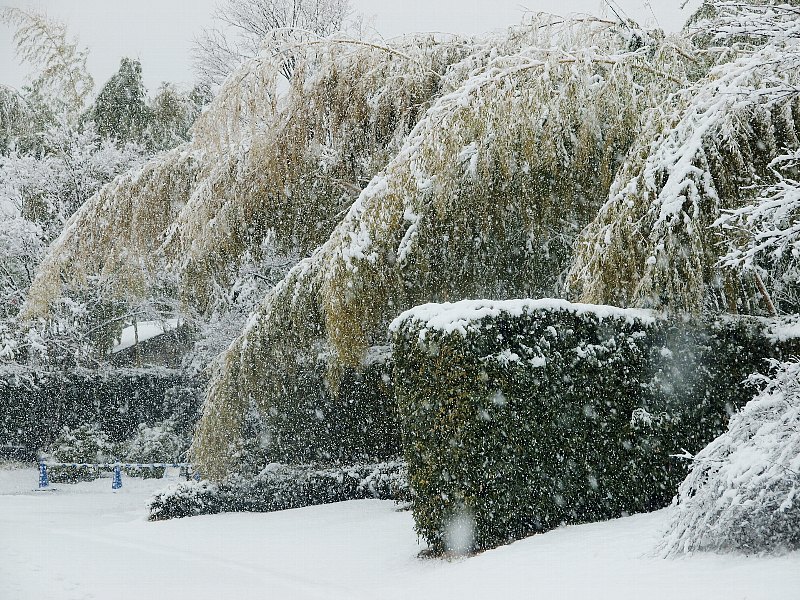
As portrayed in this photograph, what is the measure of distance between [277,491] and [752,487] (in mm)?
6108

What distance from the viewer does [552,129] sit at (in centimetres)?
661

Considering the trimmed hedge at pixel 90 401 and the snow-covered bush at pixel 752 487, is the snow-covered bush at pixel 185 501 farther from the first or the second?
the trimmed hedge at pixel 90 401

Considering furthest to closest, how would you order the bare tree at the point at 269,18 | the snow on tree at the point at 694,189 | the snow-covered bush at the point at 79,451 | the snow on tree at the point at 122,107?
the snow on tree at the point at 122,107 < the bare tree at the point at 269,18 < the snow-covered bush at the point at 79,451 < the snow on tree at the point at 694,189

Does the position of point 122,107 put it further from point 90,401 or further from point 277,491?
point 277,491

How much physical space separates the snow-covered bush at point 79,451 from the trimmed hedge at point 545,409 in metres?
10.2

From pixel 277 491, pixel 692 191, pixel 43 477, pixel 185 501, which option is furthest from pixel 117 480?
pixel 692 191

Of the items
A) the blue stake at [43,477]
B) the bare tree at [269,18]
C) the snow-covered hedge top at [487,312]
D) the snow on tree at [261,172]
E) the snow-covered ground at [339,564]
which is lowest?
the snow-covered ground at [339,564]

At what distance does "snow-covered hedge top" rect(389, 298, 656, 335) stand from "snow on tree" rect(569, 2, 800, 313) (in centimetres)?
17

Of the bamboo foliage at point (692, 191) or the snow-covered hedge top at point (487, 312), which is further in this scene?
the bamboo foliage at point (692, 191)

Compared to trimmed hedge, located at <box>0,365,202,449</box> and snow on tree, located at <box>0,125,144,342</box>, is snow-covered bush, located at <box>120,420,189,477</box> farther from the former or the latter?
snow on tree, located at <box>0,125,144,342</box>

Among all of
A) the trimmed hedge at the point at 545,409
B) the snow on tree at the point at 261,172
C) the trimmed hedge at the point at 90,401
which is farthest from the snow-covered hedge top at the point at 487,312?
the trimmed hedge at the point at 90,401

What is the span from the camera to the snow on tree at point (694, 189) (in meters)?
5.26

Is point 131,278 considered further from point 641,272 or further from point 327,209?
point 641,272

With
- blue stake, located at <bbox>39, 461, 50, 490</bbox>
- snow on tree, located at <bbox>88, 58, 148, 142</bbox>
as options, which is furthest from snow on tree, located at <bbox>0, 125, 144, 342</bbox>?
A: blue stake, located at <bbox>39, 461, 50, 490</bbox>
